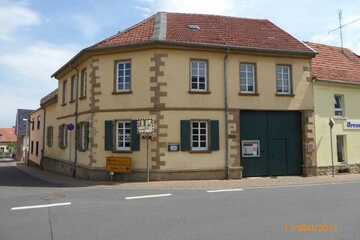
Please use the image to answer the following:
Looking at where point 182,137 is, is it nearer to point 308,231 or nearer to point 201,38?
point 201,38

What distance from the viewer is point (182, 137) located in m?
18.5

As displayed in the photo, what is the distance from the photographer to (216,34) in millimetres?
20891

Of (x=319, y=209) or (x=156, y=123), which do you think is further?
(x=156, y=123)

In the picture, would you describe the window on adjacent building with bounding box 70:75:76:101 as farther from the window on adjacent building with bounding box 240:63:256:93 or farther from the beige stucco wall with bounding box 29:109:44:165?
the beige stucco wall with bounding box 29:109:44:165

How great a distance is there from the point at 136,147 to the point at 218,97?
468 cm

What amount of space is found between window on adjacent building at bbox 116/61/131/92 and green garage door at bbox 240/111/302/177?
5.90 meters

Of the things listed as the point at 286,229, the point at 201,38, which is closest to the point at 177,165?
the point at 201,38

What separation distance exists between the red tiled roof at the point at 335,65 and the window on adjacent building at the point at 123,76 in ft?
32.9

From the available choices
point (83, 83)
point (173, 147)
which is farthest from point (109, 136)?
point (83, 83)

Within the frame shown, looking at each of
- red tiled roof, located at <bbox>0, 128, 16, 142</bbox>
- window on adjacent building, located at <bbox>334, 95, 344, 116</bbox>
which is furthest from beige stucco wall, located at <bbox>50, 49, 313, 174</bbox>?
red tiled roof, located at <bbox>0, 128, 16, 142</bbox>

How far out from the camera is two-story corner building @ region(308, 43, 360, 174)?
834 inches

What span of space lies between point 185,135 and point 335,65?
11.4 meters

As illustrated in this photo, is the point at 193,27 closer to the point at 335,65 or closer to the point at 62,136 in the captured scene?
the point at 335,65

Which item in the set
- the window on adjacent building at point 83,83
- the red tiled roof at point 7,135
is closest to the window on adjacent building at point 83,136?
the window on adjacent building at point 83,83
